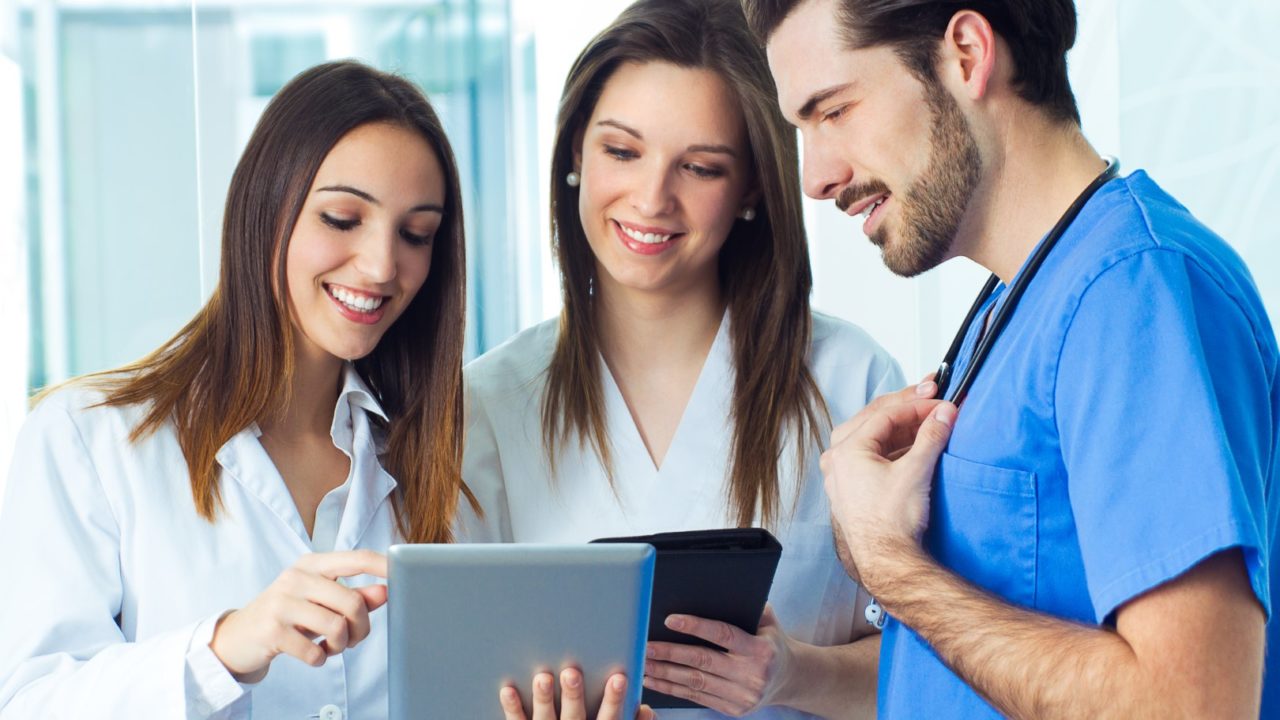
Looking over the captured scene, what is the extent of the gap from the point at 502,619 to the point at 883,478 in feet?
1.45

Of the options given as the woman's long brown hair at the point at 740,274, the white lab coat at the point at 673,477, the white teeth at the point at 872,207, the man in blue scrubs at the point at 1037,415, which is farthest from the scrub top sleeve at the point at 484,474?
the white teeth at the point at 872,207

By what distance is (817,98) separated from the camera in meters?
1.46

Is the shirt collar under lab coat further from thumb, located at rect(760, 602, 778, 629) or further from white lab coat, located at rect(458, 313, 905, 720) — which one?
thumb, located at rect(760, 602, 778, 629)

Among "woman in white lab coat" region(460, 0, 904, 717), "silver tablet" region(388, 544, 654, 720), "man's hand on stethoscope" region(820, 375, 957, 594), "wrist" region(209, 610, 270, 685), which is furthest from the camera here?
"woman in white lab coat" region(460, 0, 904, 717)

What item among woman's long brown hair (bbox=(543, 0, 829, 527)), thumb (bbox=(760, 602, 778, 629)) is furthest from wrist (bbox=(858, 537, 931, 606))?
woman's long brown hair (bbox=(543, 0, 829, 527))

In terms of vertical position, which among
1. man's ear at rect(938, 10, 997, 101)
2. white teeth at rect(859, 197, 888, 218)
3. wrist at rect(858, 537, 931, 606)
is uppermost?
man's ear at rect(938, 10, 997, 101)

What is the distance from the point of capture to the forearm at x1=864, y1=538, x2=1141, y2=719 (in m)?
1.00

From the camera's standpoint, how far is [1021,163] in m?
1.32

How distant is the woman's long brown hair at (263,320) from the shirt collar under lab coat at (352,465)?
0.09ft

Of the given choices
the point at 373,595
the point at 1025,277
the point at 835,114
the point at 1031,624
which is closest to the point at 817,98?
the point at 835,114

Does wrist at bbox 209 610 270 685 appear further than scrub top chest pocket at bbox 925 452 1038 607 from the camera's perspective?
Yes

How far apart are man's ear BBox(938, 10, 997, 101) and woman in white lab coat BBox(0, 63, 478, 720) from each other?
0.81m

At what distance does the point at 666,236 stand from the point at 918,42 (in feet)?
2.08

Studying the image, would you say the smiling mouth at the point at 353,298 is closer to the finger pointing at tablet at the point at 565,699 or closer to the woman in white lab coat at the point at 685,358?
the woman in white lab coat at the point at 685,358
